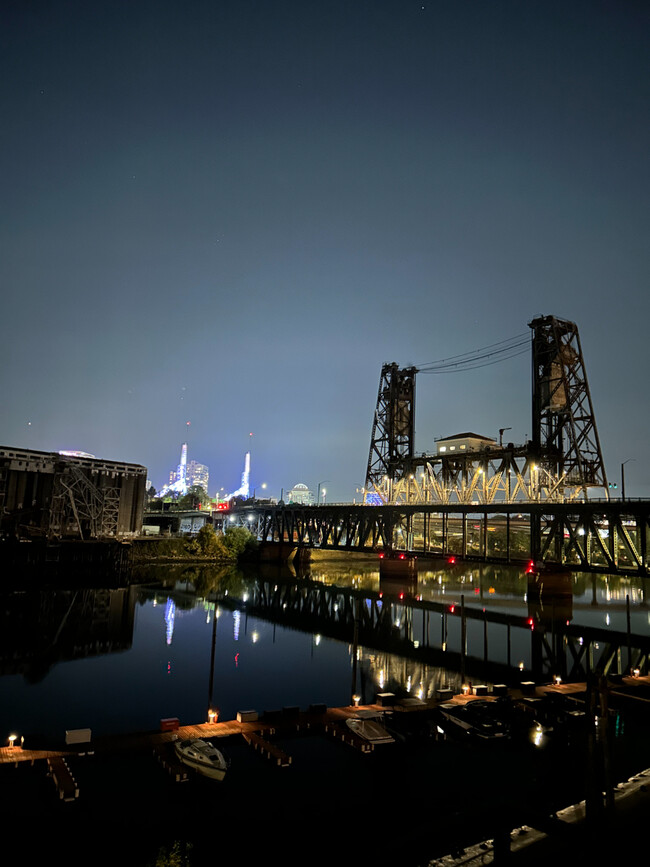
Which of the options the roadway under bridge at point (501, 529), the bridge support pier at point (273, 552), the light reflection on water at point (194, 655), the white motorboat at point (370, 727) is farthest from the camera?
the bridge support pier at point (273, 552)

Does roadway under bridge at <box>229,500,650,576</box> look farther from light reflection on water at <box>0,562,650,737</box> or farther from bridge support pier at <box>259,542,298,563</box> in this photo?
light reflection on water at <box>0,562,650,737</box>

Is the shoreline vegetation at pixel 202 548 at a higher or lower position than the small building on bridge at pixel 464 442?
lower

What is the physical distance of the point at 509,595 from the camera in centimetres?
8275

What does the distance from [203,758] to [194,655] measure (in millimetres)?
24701

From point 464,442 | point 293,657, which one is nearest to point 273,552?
point 464,442

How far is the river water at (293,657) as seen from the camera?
80.4 feet

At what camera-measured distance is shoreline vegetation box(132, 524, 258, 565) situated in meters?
105

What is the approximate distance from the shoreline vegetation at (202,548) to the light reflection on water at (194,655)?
2553 cm

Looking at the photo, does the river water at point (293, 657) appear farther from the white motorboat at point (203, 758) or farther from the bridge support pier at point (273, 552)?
the bridge support pier at point (273, 552)

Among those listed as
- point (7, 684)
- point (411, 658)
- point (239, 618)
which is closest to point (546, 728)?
point (411, 658)

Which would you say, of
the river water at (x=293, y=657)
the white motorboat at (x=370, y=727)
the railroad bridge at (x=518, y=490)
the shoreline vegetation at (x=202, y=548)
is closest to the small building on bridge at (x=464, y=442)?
the railroad bridge at (x=518, y=490)

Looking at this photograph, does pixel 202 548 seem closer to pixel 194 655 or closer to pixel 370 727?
pixel 194 655

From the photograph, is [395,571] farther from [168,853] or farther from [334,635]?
[168,853]

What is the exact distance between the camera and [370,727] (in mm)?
27125
